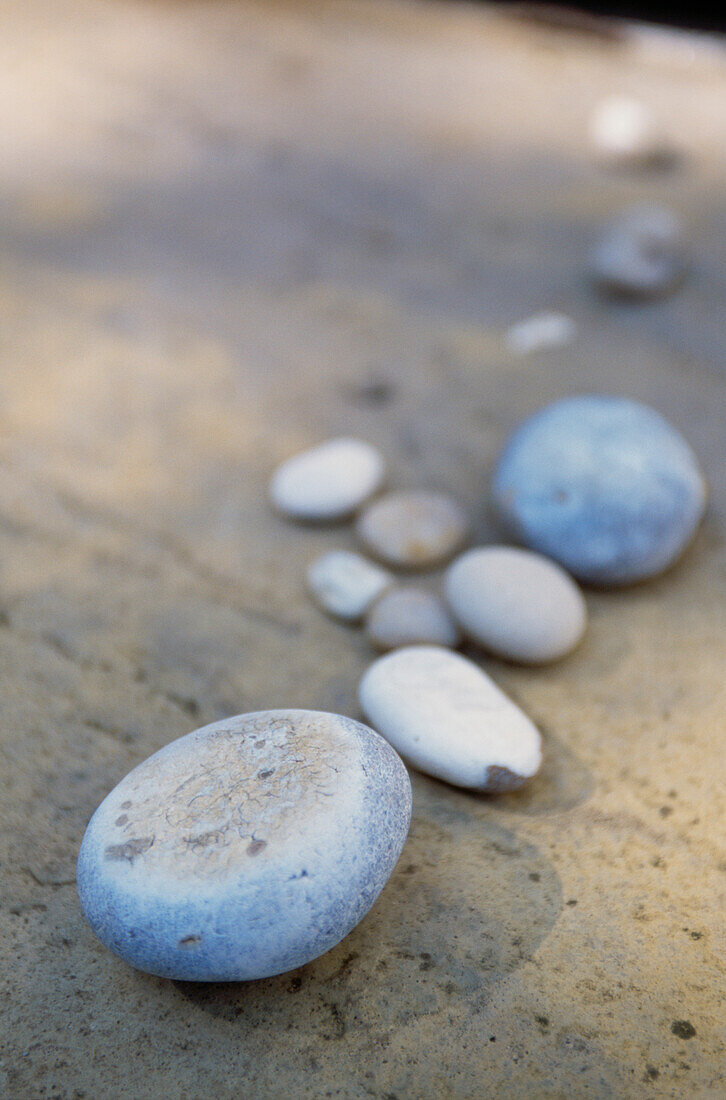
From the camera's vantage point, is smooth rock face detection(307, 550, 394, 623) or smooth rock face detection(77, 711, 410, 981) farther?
smooth rock face detection(307, 550, 394, 623)

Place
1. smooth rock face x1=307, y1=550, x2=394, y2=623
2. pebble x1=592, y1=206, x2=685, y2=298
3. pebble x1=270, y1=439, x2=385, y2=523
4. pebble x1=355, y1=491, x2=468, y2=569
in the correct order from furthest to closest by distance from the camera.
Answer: pebble x1=592, y1=206, x2=685, y2=298 < pebble x1=270, y1=439, x2=385, y2=523 < pebble x1=355, y1=491, x2=468, y2=569 < smooth rock face x1=307, y1=550, x2=394, y2=623

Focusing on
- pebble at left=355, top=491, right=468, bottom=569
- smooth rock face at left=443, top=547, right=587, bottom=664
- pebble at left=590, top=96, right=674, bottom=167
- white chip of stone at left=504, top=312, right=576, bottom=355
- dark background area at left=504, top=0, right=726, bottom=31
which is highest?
dark background area at left=504, top=0, right=726, bottom=31

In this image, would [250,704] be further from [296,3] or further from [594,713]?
[296,3]

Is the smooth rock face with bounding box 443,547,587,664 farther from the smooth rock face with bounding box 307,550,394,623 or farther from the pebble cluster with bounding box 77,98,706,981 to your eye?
the smooth rock face with bounding box 307,550,394,623

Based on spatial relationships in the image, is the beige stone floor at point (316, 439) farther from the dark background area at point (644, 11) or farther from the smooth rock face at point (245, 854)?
the dark background area at point (644, 11)

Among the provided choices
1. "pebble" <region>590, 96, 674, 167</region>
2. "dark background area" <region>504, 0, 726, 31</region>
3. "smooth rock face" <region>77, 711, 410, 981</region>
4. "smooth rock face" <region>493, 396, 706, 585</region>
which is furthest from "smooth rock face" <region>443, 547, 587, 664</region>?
"dark background area" <region>504, 0, 726, 31</region>

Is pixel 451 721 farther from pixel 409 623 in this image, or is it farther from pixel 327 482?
pixel 327 482

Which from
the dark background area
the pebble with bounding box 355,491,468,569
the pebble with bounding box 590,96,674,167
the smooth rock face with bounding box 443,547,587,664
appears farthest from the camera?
the dark background area

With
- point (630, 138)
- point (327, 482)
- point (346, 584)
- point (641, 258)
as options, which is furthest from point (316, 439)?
point (630, 138)

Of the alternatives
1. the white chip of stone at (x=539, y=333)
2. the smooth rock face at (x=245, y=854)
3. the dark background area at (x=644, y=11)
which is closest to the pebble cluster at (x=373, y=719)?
the smooth rock face at (x=245, y=854)
